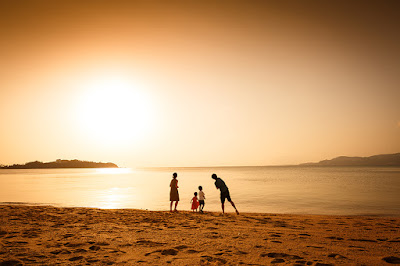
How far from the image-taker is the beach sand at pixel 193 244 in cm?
542

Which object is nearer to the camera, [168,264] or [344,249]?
[168,264]

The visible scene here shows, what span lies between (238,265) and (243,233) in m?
3.20

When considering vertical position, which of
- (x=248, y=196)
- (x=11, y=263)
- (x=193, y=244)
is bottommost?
(x=248, y=196)

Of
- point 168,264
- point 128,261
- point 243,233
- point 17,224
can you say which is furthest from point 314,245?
point 17,224

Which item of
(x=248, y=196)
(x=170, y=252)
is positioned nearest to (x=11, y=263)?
(x=170, y=252)

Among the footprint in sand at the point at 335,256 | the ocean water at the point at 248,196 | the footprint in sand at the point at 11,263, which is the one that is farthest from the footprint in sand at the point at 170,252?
the ocean water at the point at 248,196

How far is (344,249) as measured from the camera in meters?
6.18

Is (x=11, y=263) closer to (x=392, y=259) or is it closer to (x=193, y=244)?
(x=193, y=244)

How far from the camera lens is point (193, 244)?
675cm

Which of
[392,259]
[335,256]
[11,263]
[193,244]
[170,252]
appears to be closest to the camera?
[11,263]

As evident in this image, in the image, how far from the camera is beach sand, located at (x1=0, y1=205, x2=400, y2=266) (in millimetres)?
5422

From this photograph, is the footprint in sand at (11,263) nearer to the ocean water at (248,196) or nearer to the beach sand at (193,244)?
the beach sand at (193,244)

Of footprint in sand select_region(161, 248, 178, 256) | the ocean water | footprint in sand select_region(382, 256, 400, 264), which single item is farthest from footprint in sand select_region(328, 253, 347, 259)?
the ocean water

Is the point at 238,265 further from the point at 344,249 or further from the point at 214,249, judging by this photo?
the point at 344,249
